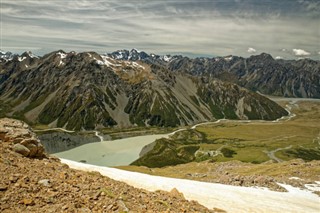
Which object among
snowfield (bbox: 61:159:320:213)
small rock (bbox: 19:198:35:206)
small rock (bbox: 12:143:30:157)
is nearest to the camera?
small rock (bbox: 19:198:35:206)

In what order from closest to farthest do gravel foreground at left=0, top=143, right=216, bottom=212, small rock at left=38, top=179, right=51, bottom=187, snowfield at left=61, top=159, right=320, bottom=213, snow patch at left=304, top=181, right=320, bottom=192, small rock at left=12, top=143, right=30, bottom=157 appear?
gravel foreground at left=0, top=143, right=216, bottom=212
small rock at left=38, top=179, right=51, bottom=187
small rock at left=12, top=143, right=30, bottom=157
snowfield at left=61, top=159, right=320, bottom=213
snow patch at left=304, top=181, right=320, bottom=192

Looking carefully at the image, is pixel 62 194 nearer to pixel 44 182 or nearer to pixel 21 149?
pixel 44 182

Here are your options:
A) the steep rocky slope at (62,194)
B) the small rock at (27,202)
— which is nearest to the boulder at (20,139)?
the steep rocky slope at (62,194)

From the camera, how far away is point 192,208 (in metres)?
26.0

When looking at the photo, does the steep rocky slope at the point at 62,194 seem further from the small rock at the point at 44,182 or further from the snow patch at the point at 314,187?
the snow patch at the point at 314,187

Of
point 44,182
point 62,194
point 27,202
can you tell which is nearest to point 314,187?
point 62,194

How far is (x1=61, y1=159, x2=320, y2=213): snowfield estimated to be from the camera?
35.5m

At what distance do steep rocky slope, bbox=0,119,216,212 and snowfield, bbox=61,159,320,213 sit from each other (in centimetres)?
946

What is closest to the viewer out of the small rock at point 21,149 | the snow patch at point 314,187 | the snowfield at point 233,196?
the small rock at point 21,149

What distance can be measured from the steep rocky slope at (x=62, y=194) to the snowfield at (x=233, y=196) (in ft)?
31.0

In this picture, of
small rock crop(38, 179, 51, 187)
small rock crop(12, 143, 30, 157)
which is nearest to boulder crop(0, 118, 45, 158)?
small rock crop(12, 143, 30, 157)

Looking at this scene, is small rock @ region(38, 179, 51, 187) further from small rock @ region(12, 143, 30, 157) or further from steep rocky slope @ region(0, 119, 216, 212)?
small rock @ region(12, 143, 30, 157)

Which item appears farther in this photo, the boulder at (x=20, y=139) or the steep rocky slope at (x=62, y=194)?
the boulder at (x=20, y=139)

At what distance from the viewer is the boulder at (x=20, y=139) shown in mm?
30806
